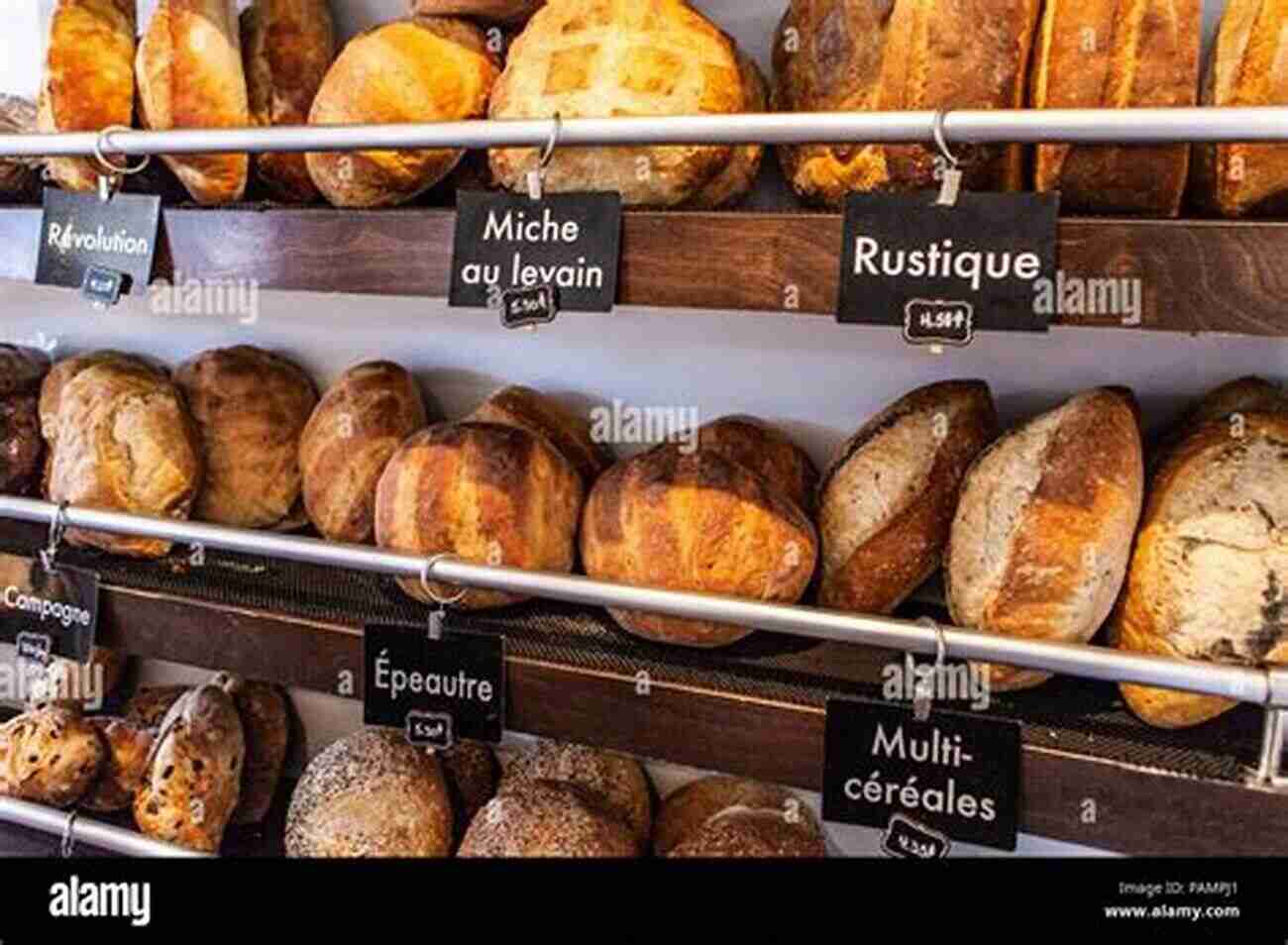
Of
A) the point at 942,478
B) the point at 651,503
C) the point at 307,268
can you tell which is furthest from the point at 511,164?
the point at 942,478

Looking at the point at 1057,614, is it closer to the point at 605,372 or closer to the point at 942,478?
the point at 942,478

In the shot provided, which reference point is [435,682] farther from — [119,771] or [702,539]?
[119,771]

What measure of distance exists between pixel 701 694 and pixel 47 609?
759mm

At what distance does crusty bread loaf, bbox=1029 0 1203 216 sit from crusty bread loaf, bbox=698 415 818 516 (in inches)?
15.2

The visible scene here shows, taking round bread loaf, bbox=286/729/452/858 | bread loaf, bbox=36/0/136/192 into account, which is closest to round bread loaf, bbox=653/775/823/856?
round bread loaf, bbox=286/729/452/858

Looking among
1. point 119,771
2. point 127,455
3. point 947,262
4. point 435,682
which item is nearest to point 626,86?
point 947,262

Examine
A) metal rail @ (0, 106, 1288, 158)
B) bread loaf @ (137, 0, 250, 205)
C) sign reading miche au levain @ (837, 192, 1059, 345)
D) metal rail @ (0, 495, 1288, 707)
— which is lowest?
metal rail @ (0, 495, 1288, 707)

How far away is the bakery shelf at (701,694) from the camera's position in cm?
86

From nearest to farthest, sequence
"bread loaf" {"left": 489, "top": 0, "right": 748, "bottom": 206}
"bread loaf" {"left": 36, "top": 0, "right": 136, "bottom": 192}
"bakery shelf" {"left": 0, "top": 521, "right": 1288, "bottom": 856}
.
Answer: "bakery shelf" {"left": 0, "top": 521, "right": 1288, "bottom": 856} < "bread loaf" {"left": 489, "top": 0, "right": 748, "bottom": 206} < "bread loaf" {"left": 36, "top": 0, "right": 136, "bottom": 192}

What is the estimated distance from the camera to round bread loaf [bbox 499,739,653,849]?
4.33 feet

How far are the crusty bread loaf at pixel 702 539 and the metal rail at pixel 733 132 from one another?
294 mm

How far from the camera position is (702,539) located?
1.03m

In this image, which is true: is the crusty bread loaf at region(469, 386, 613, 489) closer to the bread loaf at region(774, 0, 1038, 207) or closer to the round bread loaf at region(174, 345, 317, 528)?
the round bread loaf at region(174, 345, 317, 528)

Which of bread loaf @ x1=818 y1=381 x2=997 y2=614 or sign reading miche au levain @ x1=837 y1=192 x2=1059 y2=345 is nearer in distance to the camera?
sign reading miche au levain @ x1=837 y1=192 x2=1059 y2=345
